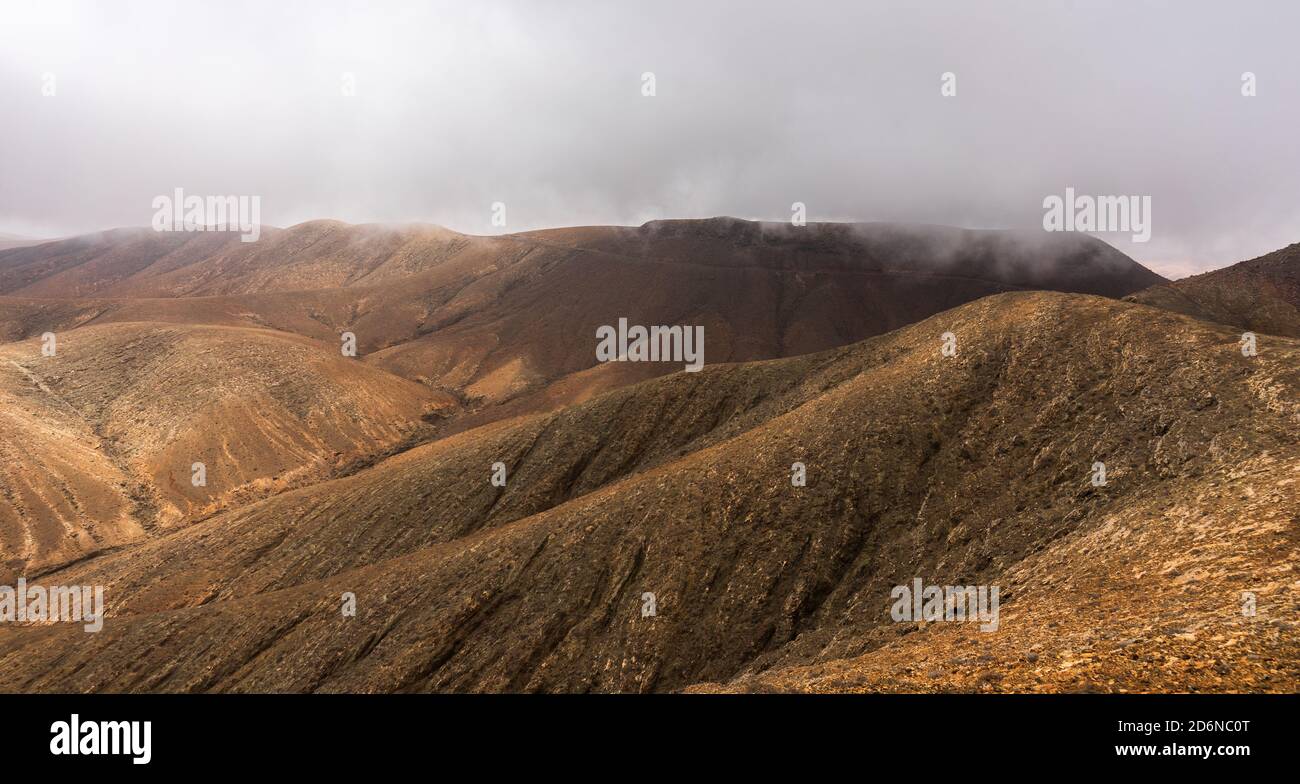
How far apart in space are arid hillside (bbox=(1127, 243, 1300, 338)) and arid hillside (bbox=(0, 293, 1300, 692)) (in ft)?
88.0

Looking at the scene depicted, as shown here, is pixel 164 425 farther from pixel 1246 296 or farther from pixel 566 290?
pixel 1246 296

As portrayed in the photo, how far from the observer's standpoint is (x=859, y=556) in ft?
71.1

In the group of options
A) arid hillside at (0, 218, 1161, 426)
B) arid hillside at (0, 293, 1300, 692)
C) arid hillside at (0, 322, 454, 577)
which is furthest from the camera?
arid hillside at (0, 218, 1161, 426)

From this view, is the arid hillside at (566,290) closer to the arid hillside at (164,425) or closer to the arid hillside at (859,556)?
the arid hillside at (164,425)

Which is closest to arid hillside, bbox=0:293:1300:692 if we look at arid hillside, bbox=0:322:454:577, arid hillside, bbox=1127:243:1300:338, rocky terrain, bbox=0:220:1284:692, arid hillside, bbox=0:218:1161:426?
rocky terrain, bbox=0:220:1284:692

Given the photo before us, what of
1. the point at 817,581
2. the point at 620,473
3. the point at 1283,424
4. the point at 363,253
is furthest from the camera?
the point at 363,253

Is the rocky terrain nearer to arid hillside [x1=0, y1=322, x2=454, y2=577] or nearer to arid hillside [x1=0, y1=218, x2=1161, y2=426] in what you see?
arid hillside [x1=0, y1=322, x2=454, y2=577]

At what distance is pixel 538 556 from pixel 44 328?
111 metres

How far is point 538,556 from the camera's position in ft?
84.2

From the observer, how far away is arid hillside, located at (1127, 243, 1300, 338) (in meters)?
46.0

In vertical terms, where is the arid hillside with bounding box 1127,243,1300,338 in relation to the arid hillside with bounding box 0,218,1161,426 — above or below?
below

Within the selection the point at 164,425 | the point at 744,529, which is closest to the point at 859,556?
the point at 744,529

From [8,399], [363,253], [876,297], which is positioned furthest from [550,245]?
[8,399]

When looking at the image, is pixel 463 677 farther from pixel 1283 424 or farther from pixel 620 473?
pixel 1283 424
